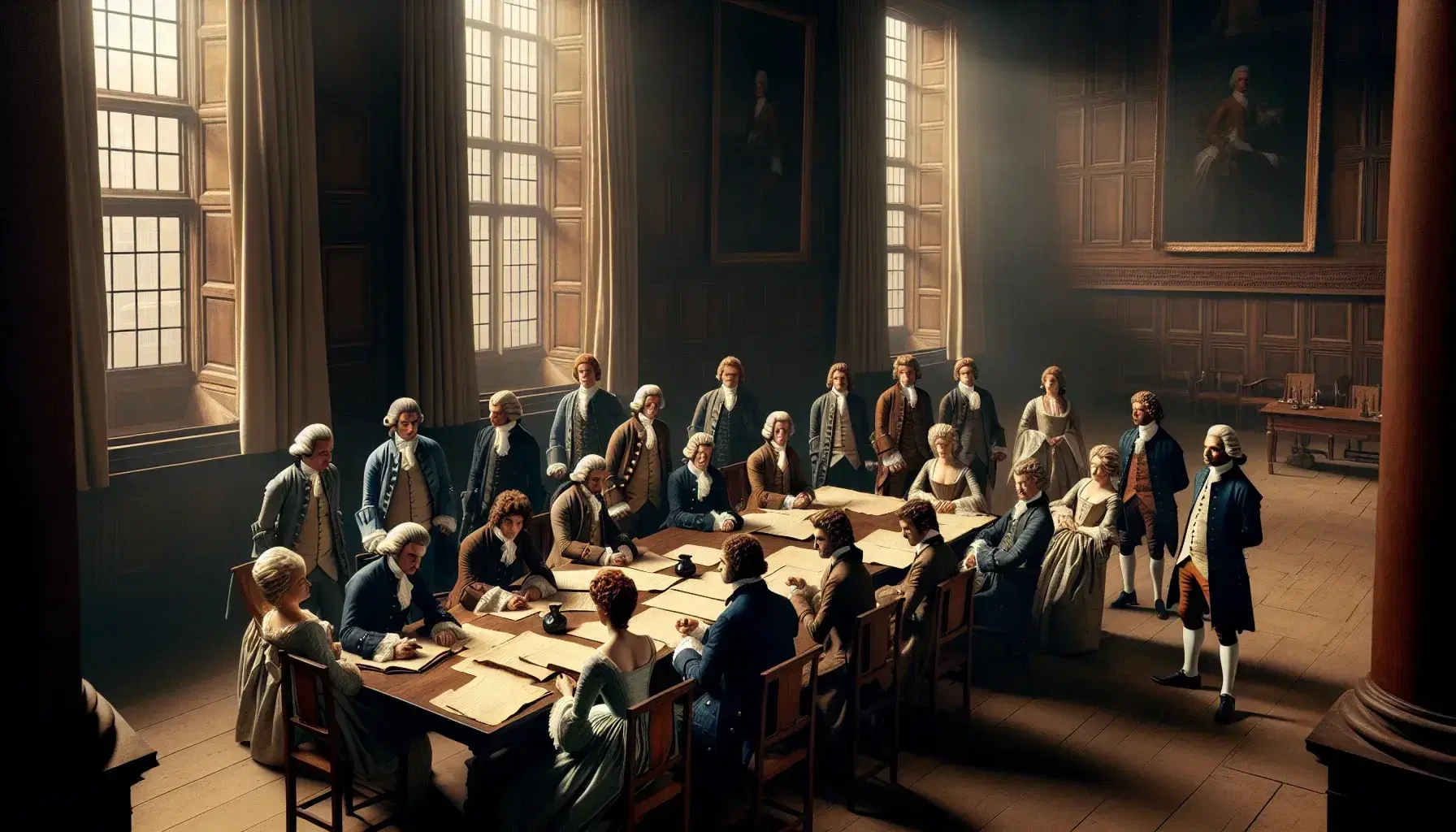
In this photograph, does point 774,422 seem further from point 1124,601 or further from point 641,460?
point 1124,601

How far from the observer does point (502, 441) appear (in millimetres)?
7055

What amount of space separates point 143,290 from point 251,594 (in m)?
2.83

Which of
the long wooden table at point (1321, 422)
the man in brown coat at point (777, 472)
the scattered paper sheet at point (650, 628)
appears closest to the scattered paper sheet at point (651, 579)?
the scattered paper sheet at point (650, 628)

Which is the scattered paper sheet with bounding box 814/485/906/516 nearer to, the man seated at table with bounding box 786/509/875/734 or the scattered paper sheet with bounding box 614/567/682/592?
the scattered paper sheet with bounding box 614/567/682/592

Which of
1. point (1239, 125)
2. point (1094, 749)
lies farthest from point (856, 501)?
point (1239, 125)

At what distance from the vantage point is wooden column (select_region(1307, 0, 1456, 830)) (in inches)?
120

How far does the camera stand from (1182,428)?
14.0 m

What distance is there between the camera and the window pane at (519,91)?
929 centimetres

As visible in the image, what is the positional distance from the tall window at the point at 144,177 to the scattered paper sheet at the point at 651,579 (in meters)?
3.46

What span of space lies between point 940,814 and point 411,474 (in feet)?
10.8

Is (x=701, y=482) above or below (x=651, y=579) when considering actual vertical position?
above

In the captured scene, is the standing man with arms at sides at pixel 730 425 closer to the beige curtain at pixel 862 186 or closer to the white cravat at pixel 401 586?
the white cravat at pixel 401 586

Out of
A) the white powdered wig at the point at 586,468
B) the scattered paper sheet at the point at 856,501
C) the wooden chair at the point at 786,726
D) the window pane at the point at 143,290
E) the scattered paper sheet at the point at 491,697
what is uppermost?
the window pane at the point at 143,290

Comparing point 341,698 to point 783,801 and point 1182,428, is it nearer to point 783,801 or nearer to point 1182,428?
point 783,801
